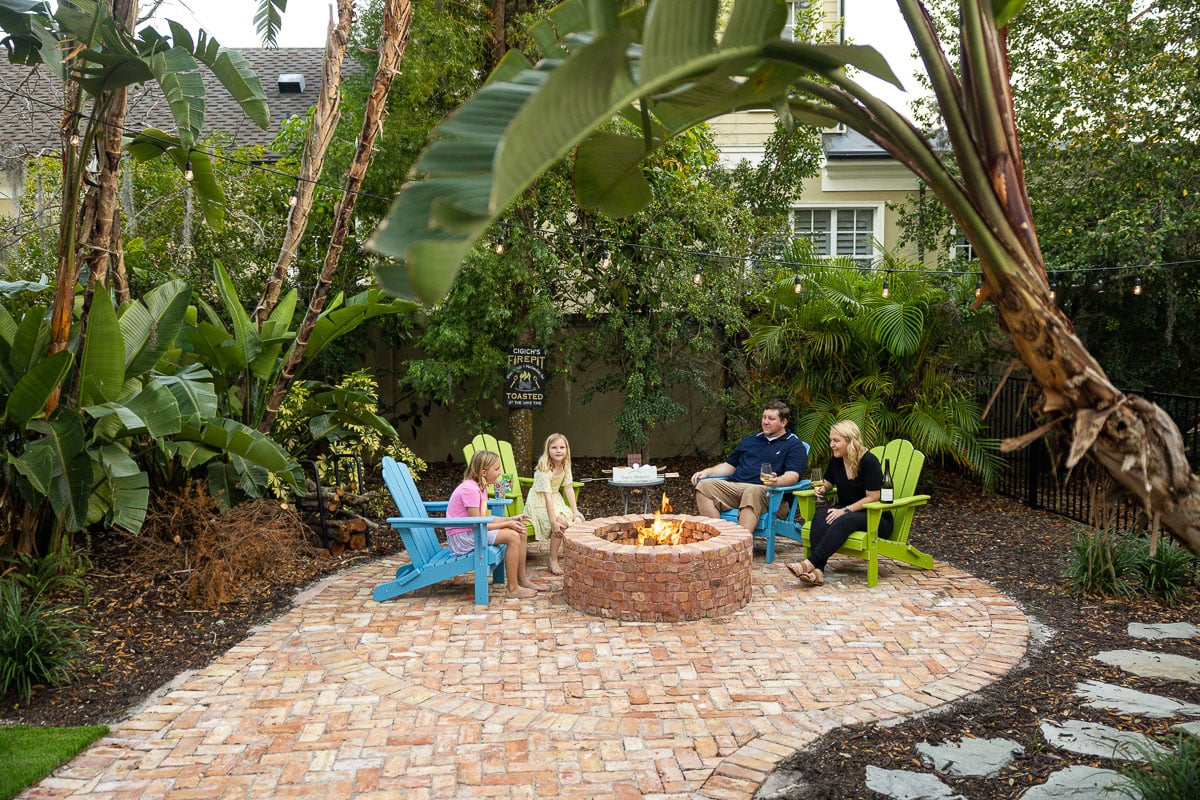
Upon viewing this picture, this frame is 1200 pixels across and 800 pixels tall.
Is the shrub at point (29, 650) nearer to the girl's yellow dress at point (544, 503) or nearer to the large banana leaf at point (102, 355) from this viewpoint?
the large banana leaf at point (102, 355)

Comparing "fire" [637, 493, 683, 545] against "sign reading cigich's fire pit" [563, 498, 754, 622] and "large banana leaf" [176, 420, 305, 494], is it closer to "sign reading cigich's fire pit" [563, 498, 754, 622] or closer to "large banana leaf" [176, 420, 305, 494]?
"sign reading cigich's fire pit" [563, 498, 754, 622]

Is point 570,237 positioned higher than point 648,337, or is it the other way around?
point 570,237

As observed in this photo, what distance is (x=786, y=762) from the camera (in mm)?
4172

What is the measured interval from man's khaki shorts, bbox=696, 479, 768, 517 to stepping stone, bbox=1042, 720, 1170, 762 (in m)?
3.79

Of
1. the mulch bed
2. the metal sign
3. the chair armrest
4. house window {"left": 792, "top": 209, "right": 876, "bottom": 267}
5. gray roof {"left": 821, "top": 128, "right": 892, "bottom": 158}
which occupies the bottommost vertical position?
the mulch bed

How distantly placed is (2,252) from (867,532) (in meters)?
10.2

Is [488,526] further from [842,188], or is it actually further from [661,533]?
[842,188]

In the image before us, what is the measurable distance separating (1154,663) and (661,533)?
3.31 meters

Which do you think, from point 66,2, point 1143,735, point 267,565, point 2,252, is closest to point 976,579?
point 1143,735

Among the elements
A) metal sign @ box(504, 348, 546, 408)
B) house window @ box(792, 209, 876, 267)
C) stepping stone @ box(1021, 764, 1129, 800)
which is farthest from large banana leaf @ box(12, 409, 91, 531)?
house window @ box(792, 209, 876, 267)

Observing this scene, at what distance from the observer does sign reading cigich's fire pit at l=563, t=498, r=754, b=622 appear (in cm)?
630

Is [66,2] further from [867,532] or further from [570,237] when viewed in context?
[867,532]

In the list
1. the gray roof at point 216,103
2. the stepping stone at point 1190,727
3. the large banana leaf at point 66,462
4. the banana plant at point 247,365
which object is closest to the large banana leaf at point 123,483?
the large banana leaf at point 66,462

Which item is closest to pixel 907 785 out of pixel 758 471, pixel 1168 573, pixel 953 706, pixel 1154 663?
pixel 953 706
